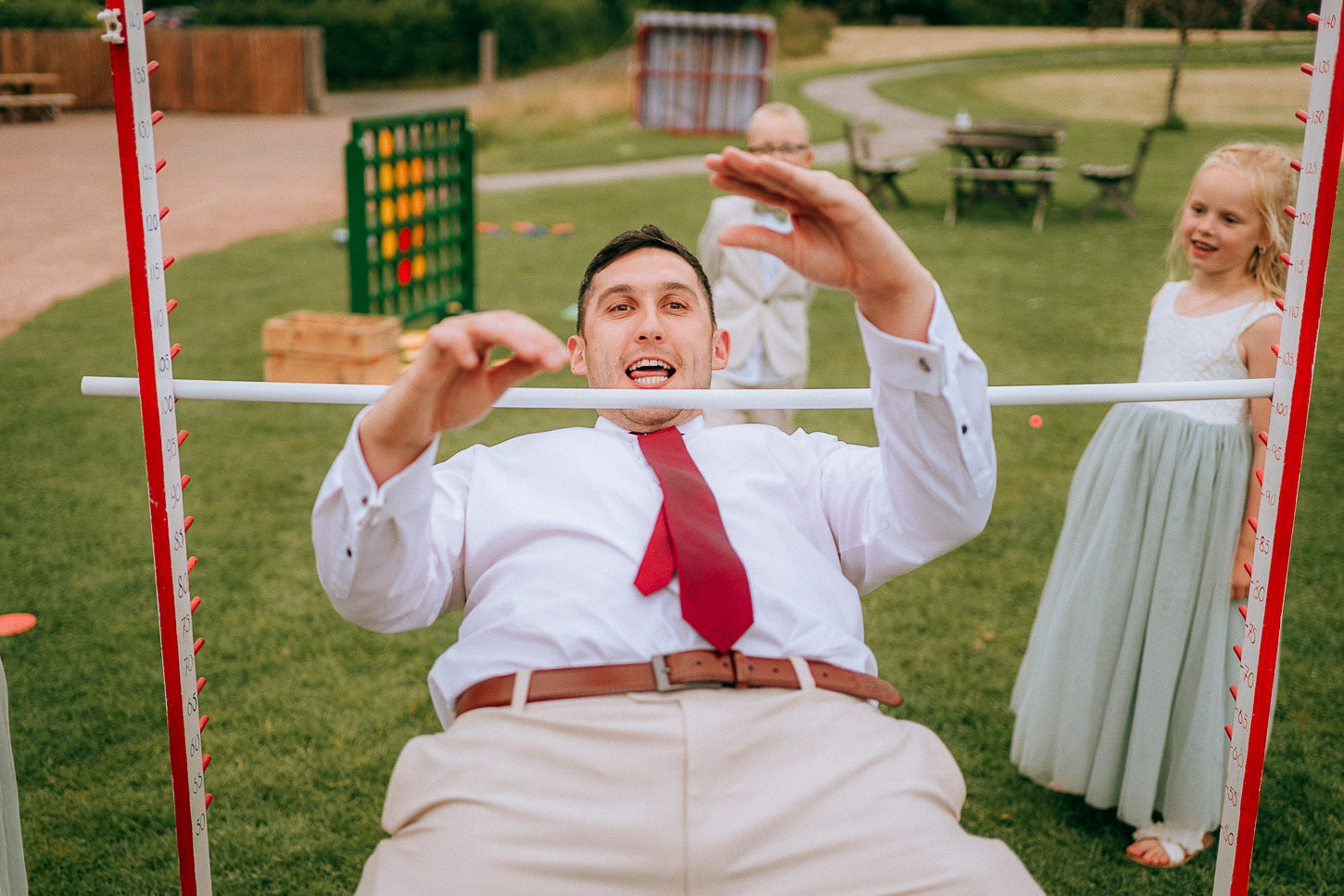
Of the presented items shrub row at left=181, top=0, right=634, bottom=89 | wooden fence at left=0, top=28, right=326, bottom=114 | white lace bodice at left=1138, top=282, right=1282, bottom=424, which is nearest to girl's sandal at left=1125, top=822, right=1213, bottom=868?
white lace bodice at left=1138, top=282, right=1282, bottom=424

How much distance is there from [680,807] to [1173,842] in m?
1.90

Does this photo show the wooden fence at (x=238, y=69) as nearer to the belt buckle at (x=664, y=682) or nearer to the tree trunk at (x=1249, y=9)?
the tree trunk at (x=1249, y=9)

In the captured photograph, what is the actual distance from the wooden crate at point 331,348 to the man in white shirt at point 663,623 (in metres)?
4.47

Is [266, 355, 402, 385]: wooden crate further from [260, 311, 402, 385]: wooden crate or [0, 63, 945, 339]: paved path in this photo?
[0, 63, 945, 339]: paved path

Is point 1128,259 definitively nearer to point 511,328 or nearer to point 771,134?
point 771,134

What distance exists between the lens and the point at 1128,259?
1037cm

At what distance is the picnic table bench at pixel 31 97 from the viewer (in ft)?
52.4

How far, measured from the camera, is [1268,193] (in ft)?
9.17

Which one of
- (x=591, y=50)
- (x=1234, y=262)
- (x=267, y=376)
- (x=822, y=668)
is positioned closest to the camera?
(x=822, y=668)

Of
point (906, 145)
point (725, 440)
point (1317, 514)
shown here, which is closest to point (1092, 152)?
point (906, 145)

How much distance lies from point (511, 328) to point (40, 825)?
2.35 m

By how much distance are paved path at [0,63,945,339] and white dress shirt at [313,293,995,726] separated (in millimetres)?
7292

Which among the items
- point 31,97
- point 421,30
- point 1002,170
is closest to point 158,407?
point 1002,170

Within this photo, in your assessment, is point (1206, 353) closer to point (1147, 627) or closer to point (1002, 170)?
point (1147, 627)
